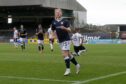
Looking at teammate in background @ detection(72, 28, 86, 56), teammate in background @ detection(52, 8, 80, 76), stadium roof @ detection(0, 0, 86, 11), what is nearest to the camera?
teammate in background @ detection(52, 8, 80, 76)

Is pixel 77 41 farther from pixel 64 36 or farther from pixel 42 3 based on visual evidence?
pixel 42 3

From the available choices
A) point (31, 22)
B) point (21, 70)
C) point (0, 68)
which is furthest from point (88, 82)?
point (31, 22)

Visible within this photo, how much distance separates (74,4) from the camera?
313 ft

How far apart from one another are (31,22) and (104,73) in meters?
73.2

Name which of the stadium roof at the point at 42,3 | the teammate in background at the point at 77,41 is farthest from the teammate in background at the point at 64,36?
the stadium roof at the point at 42,3

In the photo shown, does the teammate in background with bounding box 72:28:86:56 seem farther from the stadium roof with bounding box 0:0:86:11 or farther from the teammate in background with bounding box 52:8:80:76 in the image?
the stadium roof with bounding box 0:0:86:11

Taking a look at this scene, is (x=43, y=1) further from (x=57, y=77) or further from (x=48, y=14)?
(x=57, y=77)

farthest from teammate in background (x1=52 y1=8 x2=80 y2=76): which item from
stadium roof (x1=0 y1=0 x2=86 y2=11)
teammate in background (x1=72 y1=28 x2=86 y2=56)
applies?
stadium roof (x1=0 y1=0 x2=86 y2=11)

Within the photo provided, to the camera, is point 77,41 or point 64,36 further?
point 77,41

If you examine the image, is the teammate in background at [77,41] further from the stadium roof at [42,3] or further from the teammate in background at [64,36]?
the stadium roof at [42,3]

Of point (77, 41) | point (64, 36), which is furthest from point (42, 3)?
point (64, 36)

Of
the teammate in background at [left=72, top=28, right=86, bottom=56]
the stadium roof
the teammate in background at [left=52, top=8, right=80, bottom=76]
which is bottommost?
the teammate in background at [left=72, top=28, right=86, bottom=56]

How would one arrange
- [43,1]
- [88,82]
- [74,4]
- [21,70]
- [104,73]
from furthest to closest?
1. [74,4]
2. [43,1]
3. [21,70]
4. [104,73]
5. [88,82]

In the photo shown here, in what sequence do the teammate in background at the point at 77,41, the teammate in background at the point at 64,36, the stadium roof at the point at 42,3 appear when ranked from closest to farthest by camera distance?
the teammate in background at the point at 64,36 → the teammate in background at the point at 77,41 → the stadium roof at the point at 42,3
